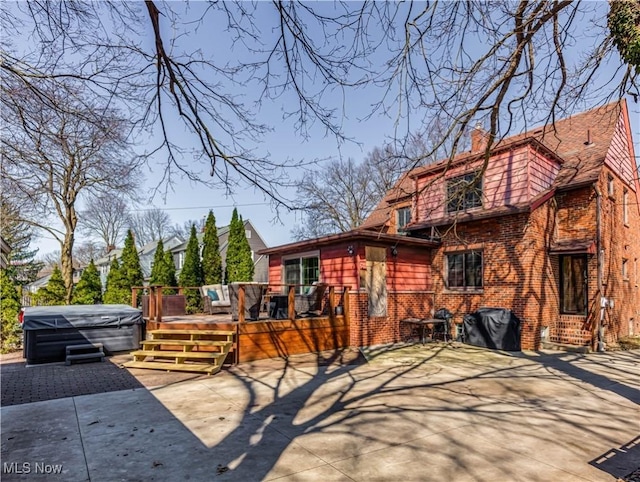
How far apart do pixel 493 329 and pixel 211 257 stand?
43.0 ft

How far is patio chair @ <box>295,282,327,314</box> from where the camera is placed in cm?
1001

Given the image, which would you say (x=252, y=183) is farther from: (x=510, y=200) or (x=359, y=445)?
(x=510, y=200)

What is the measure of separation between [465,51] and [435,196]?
8892 millimetres

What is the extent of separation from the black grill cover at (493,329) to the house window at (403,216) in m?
5.44

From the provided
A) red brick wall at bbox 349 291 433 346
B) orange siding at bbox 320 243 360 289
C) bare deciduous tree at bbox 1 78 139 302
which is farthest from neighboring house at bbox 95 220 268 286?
red brick wall at bbox 349 291 433 346

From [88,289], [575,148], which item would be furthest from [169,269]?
[575,148]

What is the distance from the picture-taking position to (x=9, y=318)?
10.6 meters

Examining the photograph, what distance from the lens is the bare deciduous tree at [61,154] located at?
172 inches

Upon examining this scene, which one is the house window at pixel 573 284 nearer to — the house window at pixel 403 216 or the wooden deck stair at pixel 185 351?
the house window at pixel 403 216

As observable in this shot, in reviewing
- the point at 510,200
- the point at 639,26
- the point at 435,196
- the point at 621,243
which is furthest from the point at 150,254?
the point at 639,26

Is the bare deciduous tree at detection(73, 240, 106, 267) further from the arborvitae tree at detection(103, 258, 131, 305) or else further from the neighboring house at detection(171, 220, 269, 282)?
the arborvitae tree at detection(103, 258, 131, 305)

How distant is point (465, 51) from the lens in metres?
4.23

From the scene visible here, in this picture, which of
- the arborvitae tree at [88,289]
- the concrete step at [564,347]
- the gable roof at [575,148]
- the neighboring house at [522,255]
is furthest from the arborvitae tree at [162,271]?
the concrete step at [564,347]

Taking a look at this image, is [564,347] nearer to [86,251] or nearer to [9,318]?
[9,318]
